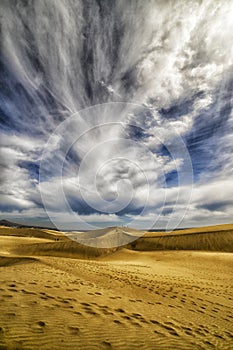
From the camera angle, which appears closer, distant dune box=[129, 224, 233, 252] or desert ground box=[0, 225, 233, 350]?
desert ground box=[0, 225, 233, 350]

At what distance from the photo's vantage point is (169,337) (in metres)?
5.07

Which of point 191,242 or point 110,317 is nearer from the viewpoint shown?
point 110,317

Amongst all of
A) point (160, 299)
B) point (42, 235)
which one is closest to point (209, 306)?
point (160, 299)

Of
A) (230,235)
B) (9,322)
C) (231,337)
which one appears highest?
(230,235)

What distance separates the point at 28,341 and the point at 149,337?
8.89 feet

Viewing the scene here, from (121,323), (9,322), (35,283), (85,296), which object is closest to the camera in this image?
(9,322)

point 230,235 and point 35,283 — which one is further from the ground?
point 230,235

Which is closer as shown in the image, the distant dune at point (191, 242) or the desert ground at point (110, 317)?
the desert ground at point (110, 317)

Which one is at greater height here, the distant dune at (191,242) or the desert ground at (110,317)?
the distant dune at (191,242)

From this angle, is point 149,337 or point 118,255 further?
point 118,255

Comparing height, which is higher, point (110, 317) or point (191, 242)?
point (191, 242)

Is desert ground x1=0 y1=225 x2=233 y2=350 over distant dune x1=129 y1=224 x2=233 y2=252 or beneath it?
beneath

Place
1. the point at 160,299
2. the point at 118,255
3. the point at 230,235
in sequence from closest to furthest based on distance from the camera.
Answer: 1. the point at 160,299
2. the point at 118,255
3. the point at 230,235

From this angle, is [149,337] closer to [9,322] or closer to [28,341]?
[28,341]
